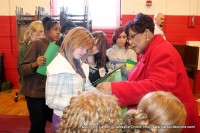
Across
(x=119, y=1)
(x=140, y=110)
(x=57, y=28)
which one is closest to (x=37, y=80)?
(x=57, y=28)

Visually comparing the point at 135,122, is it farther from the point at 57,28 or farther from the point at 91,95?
the point at 57,28

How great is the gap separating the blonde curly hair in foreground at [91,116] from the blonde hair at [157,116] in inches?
2.9

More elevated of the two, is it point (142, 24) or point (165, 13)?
point (165, 13)

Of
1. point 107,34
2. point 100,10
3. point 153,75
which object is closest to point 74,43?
point 153,75

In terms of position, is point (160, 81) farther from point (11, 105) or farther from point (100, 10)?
point (100, 10)

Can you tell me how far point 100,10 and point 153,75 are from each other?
426cm

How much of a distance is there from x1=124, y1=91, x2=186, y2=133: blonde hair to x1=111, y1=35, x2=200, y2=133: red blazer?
36 centimetres

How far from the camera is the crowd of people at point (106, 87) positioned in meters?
0.96

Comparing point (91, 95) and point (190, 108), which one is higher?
point (91, 95)

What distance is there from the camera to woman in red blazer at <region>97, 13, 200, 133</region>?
4.63ft

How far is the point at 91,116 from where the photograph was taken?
0.92 metres

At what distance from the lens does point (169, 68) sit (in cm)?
141

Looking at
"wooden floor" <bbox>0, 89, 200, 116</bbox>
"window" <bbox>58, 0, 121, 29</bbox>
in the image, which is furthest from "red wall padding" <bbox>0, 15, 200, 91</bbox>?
"wooden floor" <bbox>0, 89, 200, 116</bbox>

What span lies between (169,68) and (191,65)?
378 centimetres
